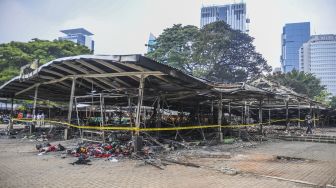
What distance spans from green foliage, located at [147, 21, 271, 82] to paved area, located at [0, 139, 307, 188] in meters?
41.7

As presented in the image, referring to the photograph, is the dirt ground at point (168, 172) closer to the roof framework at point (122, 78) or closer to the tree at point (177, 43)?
the roof framework at point (122, 78)

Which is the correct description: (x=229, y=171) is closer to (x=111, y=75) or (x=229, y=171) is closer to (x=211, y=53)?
(x=111, y=75)

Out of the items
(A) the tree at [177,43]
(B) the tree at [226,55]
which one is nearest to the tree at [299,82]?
(B) the tree at [226,55]

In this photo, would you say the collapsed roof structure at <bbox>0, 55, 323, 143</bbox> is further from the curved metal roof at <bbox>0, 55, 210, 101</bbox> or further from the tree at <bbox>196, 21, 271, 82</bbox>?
the tree at <bbox>196, 21, 271, 82</bbox>

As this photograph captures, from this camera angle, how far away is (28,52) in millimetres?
39594

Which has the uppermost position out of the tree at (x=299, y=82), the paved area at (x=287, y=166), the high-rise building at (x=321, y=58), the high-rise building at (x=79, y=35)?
the high-rise building at (x=79, y=35)

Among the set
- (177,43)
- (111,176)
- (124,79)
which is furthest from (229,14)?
(111,176)

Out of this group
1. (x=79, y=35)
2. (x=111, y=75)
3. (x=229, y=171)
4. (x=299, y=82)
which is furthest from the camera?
(x=79, y=35)

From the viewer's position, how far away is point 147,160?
9477mm

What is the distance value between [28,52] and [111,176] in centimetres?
3734

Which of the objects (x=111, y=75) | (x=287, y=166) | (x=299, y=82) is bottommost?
(x=287, y=166)

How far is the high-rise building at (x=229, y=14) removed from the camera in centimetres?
12629

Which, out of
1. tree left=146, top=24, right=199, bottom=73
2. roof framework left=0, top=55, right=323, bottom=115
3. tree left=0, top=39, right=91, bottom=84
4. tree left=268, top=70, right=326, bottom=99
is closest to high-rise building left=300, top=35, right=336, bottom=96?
tree left=268, top=70, right=326, bottom=99

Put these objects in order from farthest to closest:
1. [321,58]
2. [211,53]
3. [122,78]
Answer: [321,58] → [211,53] → [122,78]
